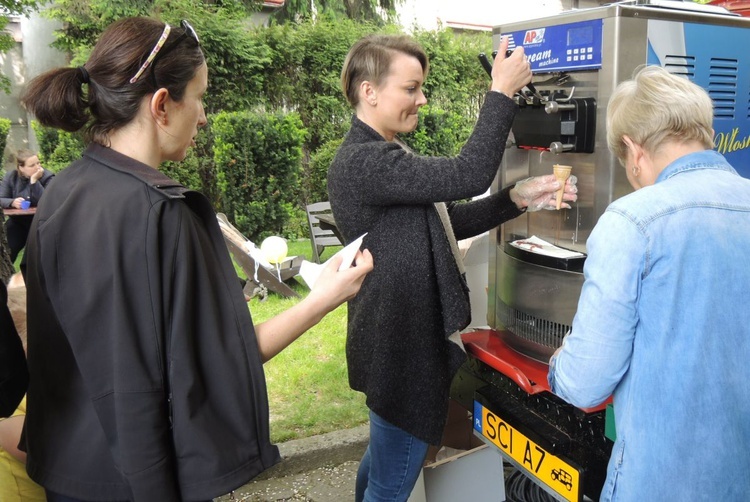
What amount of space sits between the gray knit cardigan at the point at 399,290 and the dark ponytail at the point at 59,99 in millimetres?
798

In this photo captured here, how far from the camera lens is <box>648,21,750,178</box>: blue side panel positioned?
1807 millimetres

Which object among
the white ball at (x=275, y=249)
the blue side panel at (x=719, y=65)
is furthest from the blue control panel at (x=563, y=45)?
the white ball at (x=275, y=249)

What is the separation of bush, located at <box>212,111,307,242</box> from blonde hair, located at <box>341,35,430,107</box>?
601cm

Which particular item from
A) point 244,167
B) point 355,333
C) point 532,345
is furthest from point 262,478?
point 244,167

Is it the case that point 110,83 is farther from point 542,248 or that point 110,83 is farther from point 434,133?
point 434,133

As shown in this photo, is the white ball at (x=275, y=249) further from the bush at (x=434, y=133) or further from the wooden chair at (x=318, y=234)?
the bush at (x=434, y=133)

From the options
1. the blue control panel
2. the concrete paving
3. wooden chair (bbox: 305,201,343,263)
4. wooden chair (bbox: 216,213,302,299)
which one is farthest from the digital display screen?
wooden chair (bbox: 305,201,343,263)

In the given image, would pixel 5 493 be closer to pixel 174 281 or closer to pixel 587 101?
pixel 174 281

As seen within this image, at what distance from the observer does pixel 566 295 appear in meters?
1.90

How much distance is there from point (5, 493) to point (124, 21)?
127cm

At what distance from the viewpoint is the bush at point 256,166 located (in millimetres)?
7988

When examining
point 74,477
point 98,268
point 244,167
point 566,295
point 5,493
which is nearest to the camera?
point 98,268

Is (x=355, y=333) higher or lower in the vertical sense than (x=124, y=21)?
lower

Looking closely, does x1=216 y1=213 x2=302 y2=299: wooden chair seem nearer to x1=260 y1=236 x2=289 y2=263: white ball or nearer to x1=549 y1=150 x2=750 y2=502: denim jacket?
x1=260 y1=236 x2=289 y2=263: white ball
